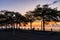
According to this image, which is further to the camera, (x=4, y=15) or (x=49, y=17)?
(x=4, y=15)

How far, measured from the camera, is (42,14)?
173 ft

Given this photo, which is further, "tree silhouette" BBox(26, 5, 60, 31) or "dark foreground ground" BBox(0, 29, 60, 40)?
"tree silhouette" BBox(26, 5, 60, 31)

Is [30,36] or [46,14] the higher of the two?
[46,14]

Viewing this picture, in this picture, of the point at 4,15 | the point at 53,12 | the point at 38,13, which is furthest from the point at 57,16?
the point at 4,15

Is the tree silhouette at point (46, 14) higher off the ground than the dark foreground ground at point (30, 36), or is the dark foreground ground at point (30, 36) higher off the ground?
the tree silhouette at point (46, 14)

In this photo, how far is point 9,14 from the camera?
67625mm

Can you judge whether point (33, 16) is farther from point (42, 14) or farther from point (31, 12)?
point (42, 14)

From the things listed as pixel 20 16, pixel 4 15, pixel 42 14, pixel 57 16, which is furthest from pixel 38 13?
pixel 4 15

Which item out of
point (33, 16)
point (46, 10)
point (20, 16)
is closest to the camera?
point (46, 10)

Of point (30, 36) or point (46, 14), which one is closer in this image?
point (30, 36)

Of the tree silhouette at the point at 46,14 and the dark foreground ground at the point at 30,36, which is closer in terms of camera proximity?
the dark foreground ground at the point at 30,36

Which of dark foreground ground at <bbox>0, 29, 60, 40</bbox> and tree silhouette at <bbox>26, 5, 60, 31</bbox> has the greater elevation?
tree silhouette at <bbox>26, 5, 60, 31</bbox>

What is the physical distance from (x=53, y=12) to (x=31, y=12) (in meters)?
8.02

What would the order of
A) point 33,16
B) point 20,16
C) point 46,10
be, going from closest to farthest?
point 46,10, point 33,16, point 20,16
